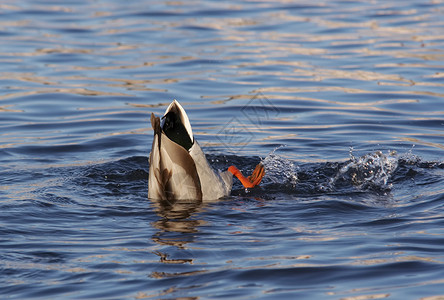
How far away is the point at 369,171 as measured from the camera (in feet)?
21.4

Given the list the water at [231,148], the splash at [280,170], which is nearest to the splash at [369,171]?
the water at [231,148]

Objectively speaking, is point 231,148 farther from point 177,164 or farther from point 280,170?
point 177,164

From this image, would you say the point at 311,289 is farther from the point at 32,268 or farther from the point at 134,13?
the point at 134,13

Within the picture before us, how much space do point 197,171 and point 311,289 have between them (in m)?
1.82

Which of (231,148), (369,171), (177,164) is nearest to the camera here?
(177,164)

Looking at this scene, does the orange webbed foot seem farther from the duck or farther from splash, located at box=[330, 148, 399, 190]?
splash, located at box=[330, 148, 399, 190]

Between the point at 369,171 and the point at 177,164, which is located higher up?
the point at 177,164

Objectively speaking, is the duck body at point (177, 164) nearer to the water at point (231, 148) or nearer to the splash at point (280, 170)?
the water at point (231, 148)

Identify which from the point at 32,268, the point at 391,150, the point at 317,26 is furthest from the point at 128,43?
the point at 32,268

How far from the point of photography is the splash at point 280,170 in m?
6.43

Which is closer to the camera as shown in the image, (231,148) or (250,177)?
(250,177)

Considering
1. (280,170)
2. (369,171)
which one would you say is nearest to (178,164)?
(280,170)

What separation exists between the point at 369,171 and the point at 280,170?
0.79 m

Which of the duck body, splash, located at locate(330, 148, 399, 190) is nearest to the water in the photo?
splash, located at locate(330, 148, 399, 190)
